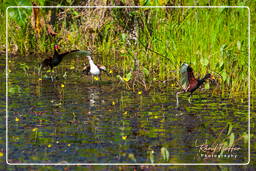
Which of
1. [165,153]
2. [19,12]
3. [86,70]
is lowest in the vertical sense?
[165,153]

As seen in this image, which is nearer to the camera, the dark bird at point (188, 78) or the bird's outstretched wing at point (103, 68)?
the dark bird at point (188, 78)

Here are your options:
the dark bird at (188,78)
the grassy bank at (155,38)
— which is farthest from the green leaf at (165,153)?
the grassy bank at (155,38)

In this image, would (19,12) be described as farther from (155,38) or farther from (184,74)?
(184,74)

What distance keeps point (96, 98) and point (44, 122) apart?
3.75ft

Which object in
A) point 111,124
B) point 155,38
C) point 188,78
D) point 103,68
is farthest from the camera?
point 155,38

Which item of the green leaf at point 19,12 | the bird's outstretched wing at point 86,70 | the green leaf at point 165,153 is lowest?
the green leaf at point 165,153

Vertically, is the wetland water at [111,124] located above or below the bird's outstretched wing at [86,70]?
below

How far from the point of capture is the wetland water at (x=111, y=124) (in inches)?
212

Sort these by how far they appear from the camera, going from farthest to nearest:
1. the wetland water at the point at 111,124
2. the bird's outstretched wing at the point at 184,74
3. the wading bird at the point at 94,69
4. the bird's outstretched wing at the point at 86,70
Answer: the bird's outstretched wing at the point at 86,70, the wading bird at the point at 94,69, the bird's outstretched wing at the point at 184,74, the wetland water at the point at 111,124

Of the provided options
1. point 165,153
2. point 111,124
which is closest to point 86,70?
point 111,124

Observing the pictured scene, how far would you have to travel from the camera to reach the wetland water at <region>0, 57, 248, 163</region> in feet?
17.6

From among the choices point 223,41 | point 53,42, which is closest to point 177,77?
point 223,41

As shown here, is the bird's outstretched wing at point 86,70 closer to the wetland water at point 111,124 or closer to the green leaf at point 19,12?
the wetland water at point 111,124

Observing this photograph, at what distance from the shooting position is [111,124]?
20.7 feet
